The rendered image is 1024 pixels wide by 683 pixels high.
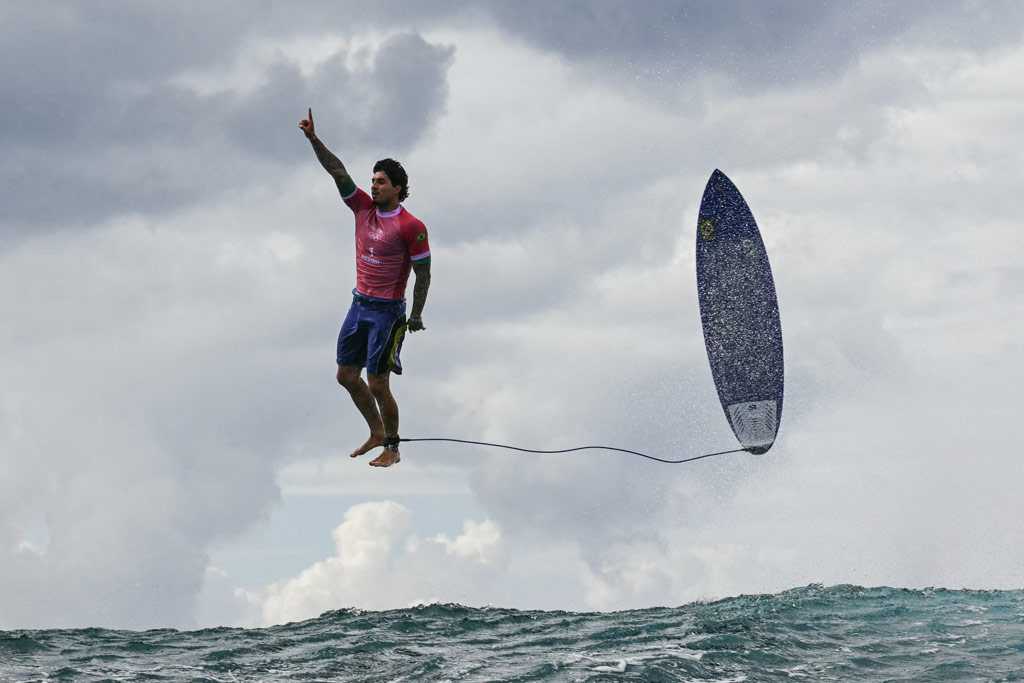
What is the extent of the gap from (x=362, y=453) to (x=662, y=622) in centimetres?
842

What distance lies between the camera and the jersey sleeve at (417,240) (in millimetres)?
13883

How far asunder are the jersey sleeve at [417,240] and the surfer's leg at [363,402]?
6.85 ft

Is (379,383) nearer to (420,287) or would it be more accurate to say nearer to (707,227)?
(420,287)

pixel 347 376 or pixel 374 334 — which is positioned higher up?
pixel 374 334

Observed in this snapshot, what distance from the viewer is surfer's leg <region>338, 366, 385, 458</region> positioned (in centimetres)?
1475

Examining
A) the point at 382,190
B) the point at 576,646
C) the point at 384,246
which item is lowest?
the point at 576,646

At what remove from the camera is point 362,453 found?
583 inches

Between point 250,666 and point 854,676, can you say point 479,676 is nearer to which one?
point 250,666

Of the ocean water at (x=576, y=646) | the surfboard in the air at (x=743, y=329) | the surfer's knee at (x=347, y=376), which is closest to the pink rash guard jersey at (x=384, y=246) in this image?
the surfer's knee at (x=347, y=376)

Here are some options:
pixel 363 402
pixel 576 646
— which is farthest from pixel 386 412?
pixel 576 646

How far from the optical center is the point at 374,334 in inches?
564

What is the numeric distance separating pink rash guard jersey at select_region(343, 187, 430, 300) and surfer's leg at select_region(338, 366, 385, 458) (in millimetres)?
1307

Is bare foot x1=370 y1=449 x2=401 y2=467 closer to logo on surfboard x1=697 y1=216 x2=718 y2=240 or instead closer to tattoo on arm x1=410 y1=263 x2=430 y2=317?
tattoo on arm x1=410 y1=263 x2=430 y2=317

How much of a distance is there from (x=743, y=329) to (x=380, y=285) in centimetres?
798
